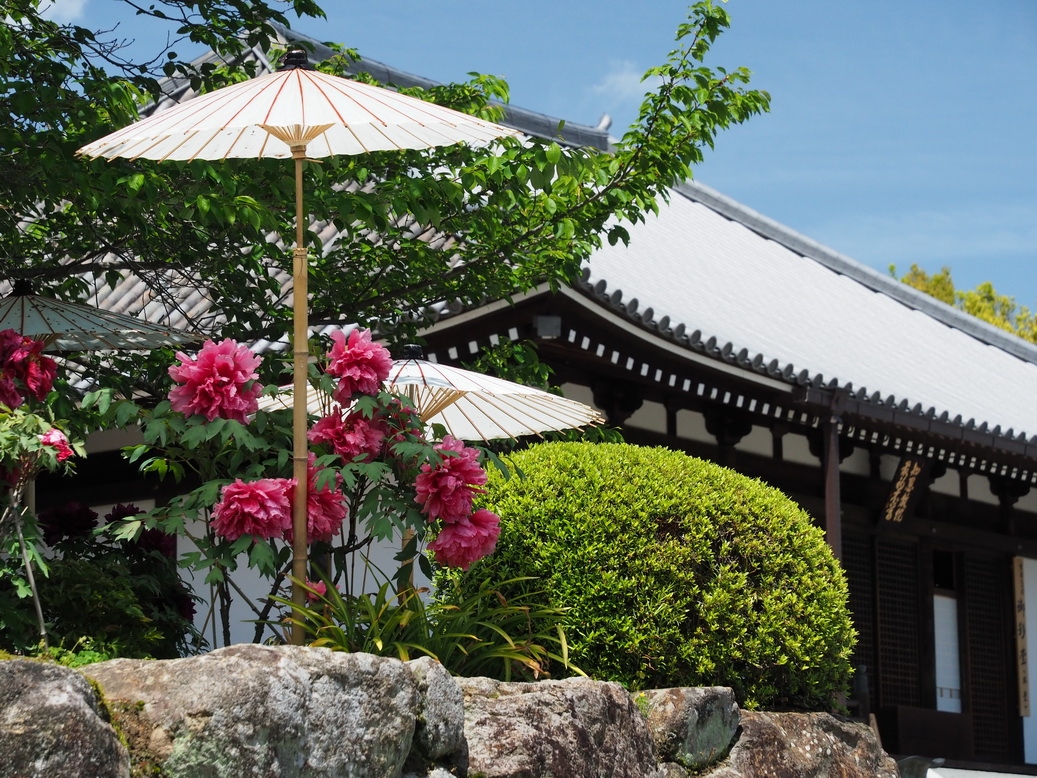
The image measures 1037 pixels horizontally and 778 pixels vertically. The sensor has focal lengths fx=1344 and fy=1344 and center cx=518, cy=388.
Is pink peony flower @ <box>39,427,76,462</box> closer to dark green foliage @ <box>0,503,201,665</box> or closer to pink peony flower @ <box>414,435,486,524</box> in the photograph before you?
dark green foliage @ <box>0,503,201,665</box>

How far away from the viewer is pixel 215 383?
4.88m

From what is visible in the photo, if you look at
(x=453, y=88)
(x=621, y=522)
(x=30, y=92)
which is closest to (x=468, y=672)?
(x=621, y=522)

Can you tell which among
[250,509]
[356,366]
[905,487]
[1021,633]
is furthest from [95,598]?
[1021,633]

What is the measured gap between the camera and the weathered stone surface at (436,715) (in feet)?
14.3

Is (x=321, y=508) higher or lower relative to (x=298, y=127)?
lower

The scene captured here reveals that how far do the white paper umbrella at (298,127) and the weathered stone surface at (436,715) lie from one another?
798 mm

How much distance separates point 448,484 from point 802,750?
2224mm

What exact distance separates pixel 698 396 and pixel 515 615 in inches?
211

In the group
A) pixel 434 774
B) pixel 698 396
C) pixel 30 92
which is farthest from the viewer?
pixel 698 396

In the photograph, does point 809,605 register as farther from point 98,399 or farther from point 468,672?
point 98,399

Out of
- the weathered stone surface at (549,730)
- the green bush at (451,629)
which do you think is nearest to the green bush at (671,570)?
the green bush at (451,629)

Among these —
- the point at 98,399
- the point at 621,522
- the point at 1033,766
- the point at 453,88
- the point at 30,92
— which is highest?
the point at 453,88

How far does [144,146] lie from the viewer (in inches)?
196

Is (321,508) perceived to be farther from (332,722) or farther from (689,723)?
(689,723)
